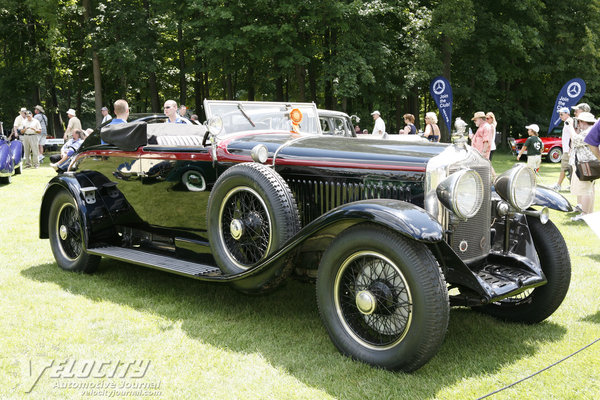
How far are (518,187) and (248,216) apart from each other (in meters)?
2.03

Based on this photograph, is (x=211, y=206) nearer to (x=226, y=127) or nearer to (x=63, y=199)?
(x=226, y=127)

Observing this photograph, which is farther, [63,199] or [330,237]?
[63,199]

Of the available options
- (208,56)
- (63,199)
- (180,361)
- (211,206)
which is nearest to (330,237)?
(211,206)

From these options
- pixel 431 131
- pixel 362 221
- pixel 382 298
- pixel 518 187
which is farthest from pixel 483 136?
pixel 382 298

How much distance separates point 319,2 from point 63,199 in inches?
646

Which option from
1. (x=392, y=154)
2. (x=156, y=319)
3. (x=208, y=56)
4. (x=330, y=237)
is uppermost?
(x=208, y=56)

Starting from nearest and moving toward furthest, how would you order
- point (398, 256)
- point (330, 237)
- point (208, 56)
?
point (398, 256), point (330, 237), point (208, 56)

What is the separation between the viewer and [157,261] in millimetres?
4664

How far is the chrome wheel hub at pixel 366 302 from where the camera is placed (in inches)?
128

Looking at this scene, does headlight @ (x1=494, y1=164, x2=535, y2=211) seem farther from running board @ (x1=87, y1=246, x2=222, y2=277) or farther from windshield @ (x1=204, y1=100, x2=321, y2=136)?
running board @ (x1=87, y1=246, x2=222, y2=277)

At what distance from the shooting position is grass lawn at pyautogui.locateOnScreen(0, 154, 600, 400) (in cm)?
308

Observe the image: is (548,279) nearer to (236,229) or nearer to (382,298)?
(382,298)

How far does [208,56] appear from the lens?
21156mm

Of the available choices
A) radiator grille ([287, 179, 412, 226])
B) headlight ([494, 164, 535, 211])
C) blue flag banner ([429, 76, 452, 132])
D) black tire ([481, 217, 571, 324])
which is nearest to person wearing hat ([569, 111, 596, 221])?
black tire ([481, 217, 571, 324])
